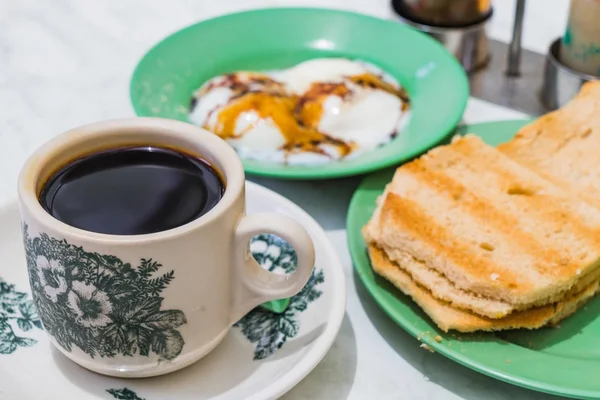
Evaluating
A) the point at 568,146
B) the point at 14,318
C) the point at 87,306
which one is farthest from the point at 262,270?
the point at 568,146

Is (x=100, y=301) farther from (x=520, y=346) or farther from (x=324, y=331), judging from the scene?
(x=520, y=346)

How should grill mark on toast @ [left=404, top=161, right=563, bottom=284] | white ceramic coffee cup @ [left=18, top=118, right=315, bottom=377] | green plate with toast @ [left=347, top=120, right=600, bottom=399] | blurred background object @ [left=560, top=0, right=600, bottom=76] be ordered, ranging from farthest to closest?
blurred background object @ [left=560, top=0, right=600, bottom=76] < grill mark on toast @ [left=404, top=161, right=563, bottom=284] < green plate with toast @ [left=347, top=120, right=600, bottom=399] < white ceramic coffee cup @ [left=18, top=118, right=315, bottom=377]

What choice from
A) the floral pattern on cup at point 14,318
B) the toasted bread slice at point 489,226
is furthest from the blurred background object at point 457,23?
the floral pattern on cup at point 14,318

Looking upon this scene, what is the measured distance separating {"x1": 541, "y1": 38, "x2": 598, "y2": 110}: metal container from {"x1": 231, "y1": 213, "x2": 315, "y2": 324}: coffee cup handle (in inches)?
32.1

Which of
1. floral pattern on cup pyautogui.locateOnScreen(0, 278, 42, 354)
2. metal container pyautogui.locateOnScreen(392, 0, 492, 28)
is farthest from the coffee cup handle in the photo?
metal container pyautogui.locateOnScreen(392, 0, 492, 28)

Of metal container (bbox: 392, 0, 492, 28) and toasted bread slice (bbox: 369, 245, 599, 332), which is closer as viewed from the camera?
toasted bread slice (bbox: 369, 245, 599, 332)

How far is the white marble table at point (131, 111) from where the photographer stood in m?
0.89

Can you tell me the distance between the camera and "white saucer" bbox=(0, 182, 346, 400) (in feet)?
2.52

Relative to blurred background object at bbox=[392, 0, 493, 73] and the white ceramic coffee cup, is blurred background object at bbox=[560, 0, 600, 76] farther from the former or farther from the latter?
the white ceramic coffee cup

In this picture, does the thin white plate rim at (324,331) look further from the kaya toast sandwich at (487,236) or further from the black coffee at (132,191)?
the black coffee at (132,191)

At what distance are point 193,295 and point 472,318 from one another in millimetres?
339

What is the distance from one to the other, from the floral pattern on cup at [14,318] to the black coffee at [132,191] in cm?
18

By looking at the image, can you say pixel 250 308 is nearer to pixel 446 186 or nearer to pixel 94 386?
pixel 94 386

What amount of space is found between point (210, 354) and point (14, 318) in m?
0.23
